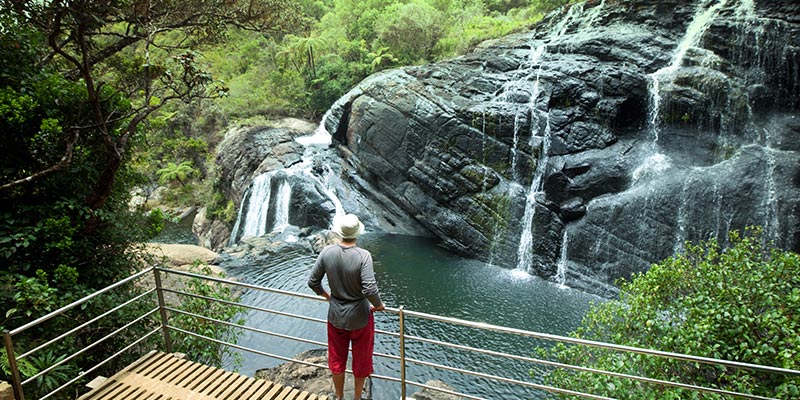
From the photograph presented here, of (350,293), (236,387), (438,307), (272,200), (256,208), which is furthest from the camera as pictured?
(256,208)

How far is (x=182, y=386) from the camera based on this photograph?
3822 mm

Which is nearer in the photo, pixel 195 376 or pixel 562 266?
pixel 195 376

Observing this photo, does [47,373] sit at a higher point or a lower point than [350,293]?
lower

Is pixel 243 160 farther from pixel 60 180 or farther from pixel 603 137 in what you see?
pixel 603 137

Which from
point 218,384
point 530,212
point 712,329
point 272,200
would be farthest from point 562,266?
point 272,200

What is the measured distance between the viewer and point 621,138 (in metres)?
12.7

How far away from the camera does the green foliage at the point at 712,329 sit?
3.62 m

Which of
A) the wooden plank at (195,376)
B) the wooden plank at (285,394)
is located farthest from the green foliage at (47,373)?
the wooden plank at (285,394)

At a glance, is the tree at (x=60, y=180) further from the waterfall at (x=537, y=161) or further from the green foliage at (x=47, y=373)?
the waterfall at (x=537, y=161)

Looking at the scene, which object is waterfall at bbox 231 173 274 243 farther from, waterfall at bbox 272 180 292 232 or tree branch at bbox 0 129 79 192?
tree branch at bbox 0 129 79 192

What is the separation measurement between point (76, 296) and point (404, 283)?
27.3ft

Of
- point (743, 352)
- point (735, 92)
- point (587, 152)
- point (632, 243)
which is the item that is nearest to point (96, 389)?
point (743, 352)

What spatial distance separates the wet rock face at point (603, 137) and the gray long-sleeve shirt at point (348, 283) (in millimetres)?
9809

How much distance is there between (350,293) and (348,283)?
0.10 metres
